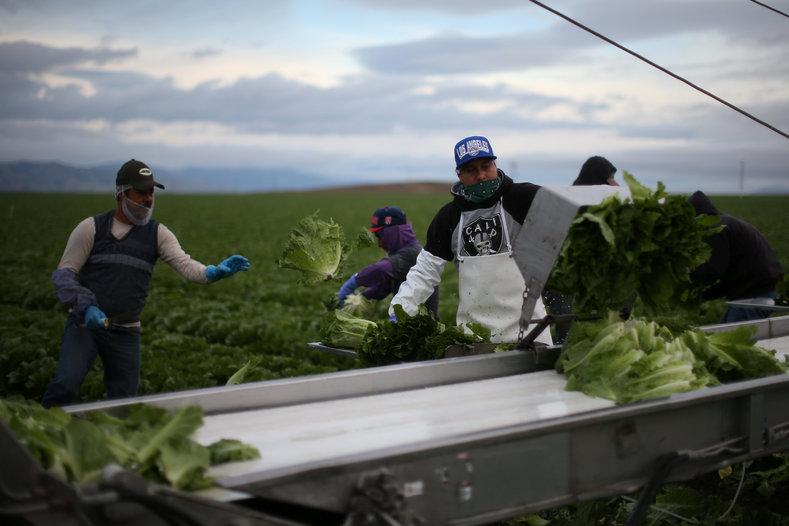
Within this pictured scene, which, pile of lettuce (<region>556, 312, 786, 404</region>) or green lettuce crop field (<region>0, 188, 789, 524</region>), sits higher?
pile of lettuce (<region>556, 312, 786, 404</region>)

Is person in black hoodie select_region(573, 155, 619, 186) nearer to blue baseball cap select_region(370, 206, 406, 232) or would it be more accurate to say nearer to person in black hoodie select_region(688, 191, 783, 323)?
person in black hoodie select_region(688, 191, 783, 323)

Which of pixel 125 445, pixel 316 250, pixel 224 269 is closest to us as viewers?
pixel 125 445

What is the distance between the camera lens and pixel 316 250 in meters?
6.20

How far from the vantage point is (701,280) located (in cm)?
564

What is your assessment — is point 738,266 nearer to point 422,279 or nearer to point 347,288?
point 422,279

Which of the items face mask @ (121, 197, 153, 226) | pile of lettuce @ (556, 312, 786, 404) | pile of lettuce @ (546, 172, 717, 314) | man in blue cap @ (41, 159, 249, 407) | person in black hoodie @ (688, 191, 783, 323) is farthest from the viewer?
person in black hoodie @ (688, 191, 783, 323)

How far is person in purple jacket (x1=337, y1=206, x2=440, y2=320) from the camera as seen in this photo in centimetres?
627

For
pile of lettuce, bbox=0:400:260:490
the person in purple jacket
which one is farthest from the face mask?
pile of lettuce, bbox=0:400:260:490

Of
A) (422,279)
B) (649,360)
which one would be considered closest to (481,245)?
(422,279)

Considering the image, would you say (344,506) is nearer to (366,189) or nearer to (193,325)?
(193,325)

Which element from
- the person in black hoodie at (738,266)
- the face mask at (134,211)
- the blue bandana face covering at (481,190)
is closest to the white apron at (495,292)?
the blue bandana face covering at (481,190)

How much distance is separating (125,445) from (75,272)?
9.74ft

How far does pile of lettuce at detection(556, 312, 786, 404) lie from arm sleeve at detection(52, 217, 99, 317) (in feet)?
10.2

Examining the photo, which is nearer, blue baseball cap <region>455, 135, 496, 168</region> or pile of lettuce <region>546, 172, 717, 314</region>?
pile of lettuce <region>546, 172, 717, 314</region>
